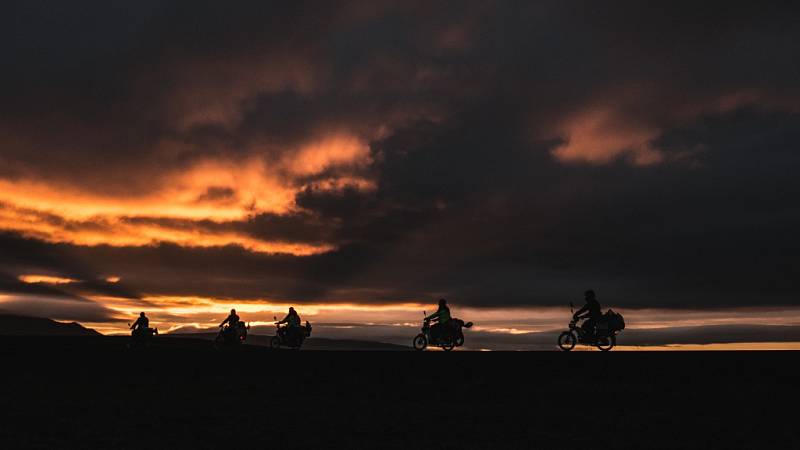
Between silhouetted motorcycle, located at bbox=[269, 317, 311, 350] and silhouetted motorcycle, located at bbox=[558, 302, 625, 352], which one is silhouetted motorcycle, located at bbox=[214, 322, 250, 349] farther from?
silhouetted motorcycle, located at bbox=[558, 302, 625, 352]

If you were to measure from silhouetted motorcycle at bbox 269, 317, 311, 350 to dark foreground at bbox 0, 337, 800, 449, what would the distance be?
14431 millimetres

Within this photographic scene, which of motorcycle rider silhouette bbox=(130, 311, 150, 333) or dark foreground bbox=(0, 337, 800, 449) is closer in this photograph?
dark foreground bbox=(0, 337, 800, 449)

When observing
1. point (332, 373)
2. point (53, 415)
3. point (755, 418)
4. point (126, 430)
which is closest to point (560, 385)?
point (755, 418)

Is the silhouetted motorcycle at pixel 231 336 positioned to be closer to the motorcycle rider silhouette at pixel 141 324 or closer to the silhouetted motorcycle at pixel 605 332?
the motorcycle rider silhouette at pixel 141 324

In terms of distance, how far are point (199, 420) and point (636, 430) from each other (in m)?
7.79

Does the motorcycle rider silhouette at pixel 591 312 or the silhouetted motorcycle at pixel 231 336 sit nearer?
the motorcycle rider silhouette at pixel 591 312

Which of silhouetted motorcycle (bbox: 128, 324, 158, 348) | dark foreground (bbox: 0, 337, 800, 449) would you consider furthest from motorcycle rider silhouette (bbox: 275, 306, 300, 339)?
dark foreground (bbox: 0, 337, 800, 449)

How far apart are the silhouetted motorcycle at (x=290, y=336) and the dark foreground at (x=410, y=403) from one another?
14431 millimetres

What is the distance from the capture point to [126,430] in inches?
504

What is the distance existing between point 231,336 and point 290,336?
2990mm

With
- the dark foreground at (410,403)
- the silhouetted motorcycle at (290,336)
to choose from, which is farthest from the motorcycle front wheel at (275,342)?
the dark foreground at (410,403)

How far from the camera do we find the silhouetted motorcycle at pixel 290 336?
3766 cm

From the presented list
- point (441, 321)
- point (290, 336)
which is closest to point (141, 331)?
point (290, 336)

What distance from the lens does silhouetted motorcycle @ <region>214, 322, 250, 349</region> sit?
122ft
